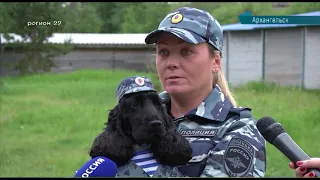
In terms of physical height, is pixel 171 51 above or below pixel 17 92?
above

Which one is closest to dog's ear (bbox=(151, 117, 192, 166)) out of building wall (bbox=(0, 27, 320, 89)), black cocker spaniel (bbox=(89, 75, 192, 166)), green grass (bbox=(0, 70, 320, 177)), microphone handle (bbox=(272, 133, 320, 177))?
black cocker spaniel (bbox=(89, 75, 192, 166))

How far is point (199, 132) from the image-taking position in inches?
76.8

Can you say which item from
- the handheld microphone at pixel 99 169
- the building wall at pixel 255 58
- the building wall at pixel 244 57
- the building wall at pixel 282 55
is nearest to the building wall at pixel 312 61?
the building wall at pixel 255 58

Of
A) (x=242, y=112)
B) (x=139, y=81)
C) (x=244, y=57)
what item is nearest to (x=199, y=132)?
(x=242, y=112)

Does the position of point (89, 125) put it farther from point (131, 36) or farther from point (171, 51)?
point (131, 36)

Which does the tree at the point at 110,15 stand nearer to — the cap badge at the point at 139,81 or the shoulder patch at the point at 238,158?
the cap badge at the point at 139,81

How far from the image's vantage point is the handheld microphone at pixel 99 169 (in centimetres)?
174

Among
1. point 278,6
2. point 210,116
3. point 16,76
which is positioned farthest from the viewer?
point 16,76

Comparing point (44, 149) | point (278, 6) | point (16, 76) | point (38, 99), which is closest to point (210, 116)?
point (44, 149)

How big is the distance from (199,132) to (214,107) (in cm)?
12

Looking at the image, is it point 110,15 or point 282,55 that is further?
point 110,15

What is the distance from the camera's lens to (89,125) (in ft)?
30.6

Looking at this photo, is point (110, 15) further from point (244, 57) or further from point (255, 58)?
point (255, 58)

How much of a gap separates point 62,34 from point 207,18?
62.4 feet
